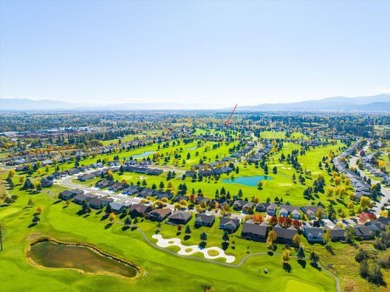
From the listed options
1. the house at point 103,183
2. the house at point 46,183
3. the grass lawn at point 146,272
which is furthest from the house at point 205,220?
the house at point 46,183

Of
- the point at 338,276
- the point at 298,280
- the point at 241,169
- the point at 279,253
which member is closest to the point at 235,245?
the point at 279,253

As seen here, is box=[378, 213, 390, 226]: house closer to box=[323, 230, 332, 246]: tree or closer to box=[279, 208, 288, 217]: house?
box=[323, 230, 332, 246]: tree

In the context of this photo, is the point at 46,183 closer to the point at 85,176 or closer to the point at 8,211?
the point at 85,176

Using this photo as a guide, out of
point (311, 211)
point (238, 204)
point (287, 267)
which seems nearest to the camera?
point (287, 267)

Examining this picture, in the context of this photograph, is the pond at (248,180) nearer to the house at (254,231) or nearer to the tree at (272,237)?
the house at (254,231)

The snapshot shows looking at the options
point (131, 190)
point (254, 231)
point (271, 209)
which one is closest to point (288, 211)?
point (271, 209)

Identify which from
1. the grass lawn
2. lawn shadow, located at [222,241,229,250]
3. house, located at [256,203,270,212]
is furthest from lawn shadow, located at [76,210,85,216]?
house, located at [256,203,270,212]

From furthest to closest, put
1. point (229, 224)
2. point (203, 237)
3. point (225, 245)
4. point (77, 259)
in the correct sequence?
point (229, 224)
point (203, 237)
point (225, 245)
point (77, 259)
